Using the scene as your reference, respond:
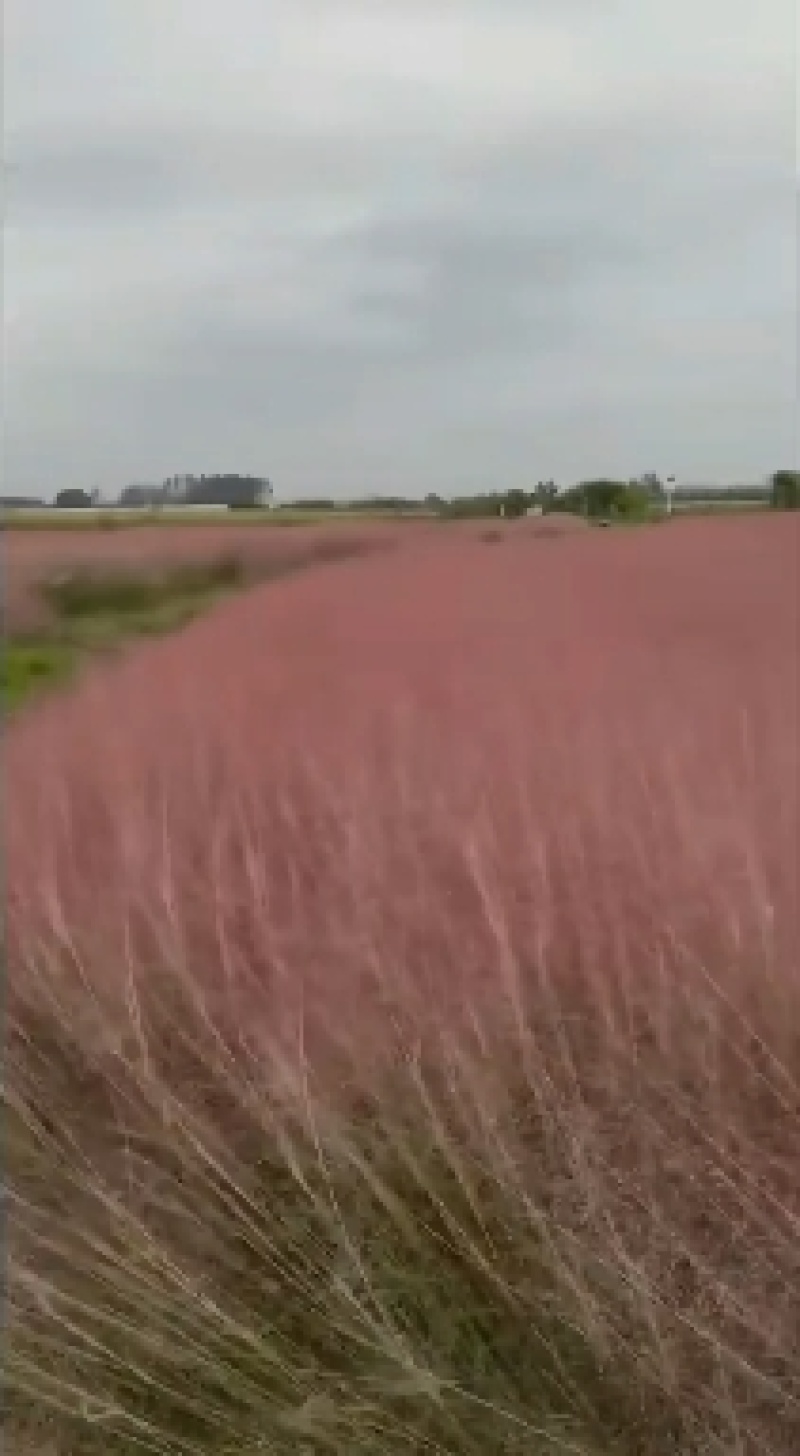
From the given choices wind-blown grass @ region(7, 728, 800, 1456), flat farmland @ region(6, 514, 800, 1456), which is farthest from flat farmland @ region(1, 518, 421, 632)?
wind-blown grass @ region(7, 728, 800, 1456)

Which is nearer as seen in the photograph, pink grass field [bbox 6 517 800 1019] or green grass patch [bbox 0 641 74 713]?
pink grass field [bbox 6 517 800 1019]

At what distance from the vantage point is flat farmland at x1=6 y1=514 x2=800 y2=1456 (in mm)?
1844

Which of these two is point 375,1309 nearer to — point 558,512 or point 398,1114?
point 398,1114

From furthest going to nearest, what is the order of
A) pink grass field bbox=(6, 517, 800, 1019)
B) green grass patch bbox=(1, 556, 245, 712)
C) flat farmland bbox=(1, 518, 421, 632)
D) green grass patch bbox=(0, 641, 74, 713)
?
flat farmland bbox=(1, 518, 421, 632)
green grass patch bbox=(1, 556, 245, 712)
green grass patch bbox=(0, 641, 74, 713)
pink grass field bbox=(6, 517, 800, 1019)

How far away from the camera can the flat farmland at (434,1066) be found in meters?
1.84

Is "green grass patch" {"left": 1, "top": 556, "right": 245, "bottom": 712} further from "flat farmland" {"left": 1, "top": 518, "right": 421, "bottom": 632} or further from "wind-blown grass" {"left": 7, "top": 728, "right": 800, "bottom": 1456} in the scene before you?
"wind-blown grass" {"left": 7, "top": 728, "right": 800, "bottom": 1456}

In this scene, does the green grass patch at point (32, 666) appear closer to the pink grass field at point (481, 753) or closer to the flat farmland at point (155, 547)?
the flat farmland at point (155, 547)

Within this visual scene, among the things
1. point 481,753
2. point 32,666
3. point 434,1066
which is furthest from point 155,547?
point 434,1066

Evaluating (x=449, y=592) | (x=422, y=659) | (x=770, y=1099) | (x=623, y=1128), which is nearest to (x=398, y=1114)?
(x=623, y=1128)

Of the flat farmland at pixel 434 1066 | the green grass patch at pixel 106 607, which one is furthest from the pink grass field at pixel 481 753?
the green grass patch at pixel 106 607

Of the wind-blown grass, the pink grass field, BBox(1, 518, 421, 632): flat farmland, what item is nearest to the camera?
the wind-blown grass

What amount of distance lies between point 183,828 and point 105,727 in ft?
2.36

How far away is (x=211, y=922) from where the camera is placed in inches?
97.2

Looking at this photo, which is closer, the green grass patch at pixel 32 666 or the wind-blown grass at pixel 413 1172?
the wind-blown grass at pixel 413 1172
